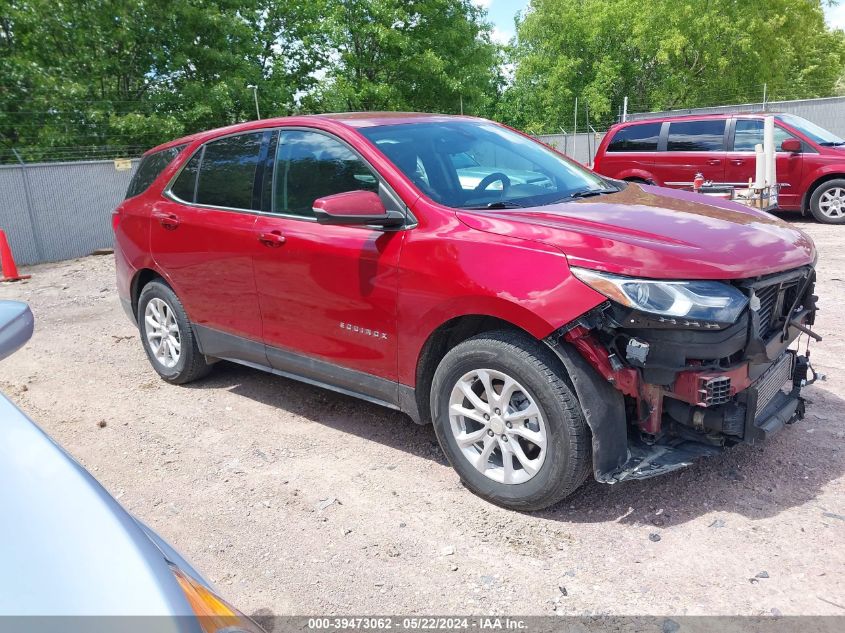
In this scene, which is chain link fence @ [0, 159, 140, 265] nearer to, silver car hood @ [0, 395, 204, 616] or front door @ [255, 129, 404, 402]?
front door @ [255, 129, 404, 402]

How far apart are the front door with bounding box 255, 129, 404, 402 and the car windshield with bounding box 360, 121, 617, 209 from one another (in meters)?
0.23

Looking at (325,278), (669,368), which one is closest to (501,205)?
(325,278)

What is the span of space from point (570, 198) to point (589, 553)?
187cm

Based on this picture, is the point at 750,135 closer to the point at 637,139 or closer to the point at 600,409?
the point at 637,139

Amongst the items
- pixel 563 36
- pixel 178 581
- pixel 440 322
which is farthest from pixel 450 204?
pixel 563 36

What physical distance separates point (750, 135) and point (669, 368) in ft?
34.5

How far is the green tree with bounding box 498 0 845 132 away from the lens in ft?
112

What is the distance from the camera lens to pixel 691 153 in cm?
1235

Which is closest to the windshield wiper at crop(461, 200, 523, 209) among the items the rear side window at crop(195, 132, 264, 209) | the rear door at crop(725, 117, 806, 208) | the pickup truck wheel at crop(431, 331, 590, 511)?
the pickup truck wheel at crop(431, 331, 590, 511)

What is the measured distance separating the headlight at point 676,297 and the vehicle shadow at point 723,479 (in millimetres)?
993

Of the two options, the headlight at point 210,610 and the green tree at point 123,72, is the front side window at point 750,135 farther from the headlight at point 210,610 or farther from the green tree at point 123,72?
the green tree at point 123,72

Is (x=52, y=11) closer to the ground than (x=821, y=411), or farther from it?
farther from it

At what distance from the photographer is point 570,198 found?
3.93 metres

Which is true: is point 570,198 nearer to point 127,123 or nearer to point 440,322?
point 440,322
